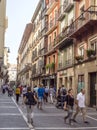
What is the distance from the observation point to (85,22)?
28547 millimetres

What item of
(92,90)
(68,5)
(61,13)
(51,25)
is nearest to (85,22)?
(92,90)

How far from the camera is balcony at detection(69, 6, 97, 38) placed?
2717 centimetres

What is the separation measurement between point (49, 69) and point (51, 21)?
6.40 metres

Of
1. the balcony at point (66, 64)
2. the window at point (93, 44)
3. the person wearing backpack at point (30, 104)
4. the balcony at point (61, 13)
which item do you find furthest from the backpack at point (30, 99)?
the balcony at point (61, 13)

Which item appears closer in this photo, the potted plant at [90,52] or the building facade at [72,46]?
the potted plant at [90,52]

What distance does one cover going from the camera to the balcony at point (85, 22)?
27.2 meters

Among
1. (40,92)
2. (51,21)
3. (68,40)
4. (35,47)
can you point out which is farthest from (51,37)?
(40,92)

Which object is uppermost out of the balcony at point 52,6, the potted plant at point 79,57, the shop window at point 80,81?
the balcony at point 52,6

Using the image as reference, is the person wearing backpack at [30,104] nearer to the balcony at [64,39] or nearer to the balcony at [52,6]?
the balcony at [64,39]

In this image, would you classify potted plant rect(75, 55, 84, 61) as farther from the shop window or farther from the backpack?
the backpack

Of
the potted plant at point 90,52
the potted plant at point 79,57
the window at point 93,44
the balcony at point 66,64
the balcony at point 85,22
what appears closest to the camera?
the balcony at point 85,22

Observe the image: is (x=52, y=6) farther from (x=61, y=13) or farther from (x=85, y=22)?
(x=85, y=22)

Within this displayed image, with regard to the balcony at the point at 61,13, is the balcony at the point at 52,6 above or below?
above

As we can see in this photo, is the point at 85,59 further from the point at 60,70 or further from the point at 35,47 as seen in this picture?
the point at 35,47
